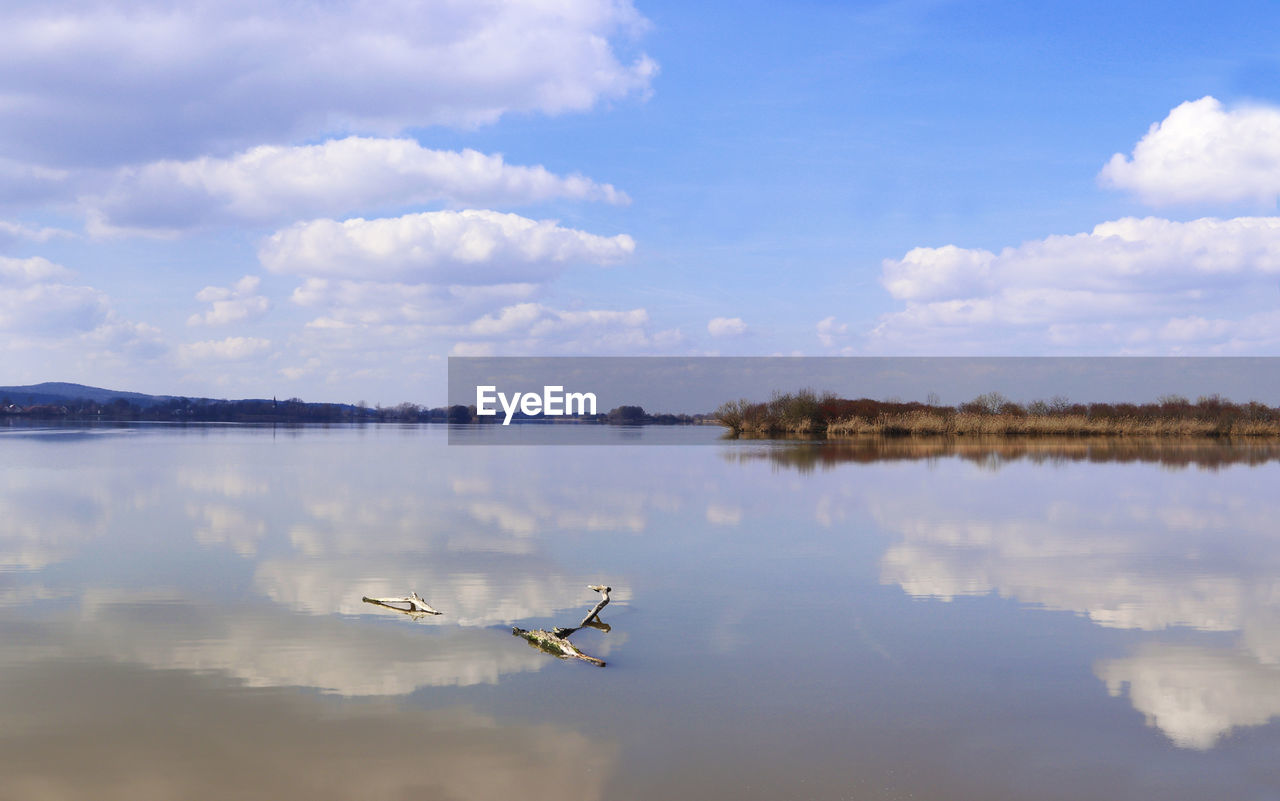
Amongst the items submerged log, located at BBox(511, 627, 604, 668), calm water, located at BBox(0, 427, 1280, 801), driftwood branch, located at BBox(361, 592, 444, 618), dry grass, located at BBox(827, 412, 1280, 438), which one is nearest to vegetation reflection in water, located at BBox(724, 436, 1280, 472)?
dry grass, located at BBox(827, 412, 1280, 438)

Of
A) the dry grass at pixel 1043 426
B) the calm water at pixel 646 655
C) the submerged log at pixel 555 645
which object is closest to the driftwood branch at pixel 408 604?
the calm water at pixel 646 655

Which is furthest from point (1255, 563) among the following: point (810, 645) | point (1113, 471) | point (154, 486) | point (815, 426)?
point (815, 426)

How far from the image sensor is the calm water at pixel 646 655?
339cm

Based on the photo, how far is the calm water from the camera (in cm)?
339

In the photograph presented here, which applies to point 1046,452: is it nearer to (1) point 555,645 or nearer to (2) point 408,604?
(2) point 408,604

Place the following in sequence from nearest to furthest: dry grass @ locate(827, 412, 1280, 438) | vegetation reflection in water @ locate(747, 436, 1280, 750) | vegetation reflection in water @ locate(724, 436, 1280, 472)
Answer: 1. vegetation reflection in water @ locate(747, 436, 1280, 750)
2. vegetation reflection in water @ locate(724, 436, 1280, 472)
3. dry grass @ locate(827, 412, 1280, 438)

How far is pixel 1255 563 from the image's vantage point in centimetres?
790

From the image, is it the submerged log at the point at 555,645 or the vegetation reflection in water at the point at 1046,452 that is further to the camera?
the vegetation reflection in water at the point at 1046,452

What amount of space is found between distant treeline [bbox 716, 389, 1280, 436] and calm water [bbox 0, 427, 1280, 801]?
25659mm

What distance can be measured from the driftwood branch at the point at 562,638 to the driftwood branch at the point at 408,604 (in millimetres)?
752

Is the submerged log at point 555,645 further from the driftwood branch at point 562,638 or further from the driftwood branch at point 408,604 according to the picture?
the driftwood branch at point 408,604

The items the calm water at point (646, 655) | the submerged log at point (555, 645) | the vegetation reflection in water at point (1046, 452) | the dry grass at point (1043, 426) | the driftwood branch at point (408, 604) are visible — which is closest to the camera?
the calm water at point (646, 655)

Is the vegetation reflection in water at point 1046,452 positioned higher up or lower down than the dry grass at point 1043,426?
lower down

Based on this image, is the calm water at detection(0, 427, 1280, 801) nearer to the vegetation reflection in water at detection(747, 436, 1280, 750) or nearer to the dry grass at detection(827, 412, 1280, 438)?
the vegetation reflection in water at detection(747, 436, 1280, 750)
